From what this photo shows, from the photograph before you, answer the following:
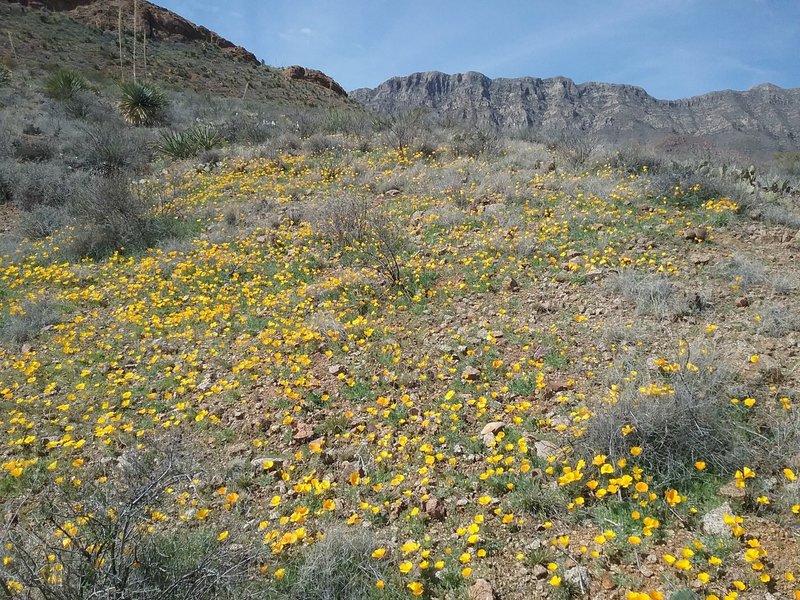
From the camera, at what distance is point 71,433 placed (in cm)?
411

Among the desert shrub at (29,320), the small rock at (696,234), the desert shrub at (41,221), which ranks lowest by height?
the desert shrub at (29,320)

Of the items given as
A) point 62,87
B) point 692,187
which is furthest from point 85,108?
point 692,187

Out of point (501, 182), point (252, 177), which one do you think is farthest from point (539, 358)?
point (252, 177)

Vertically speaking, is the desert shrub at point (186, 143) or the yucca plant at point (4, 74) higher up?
the yucca plant at point (4, 74)

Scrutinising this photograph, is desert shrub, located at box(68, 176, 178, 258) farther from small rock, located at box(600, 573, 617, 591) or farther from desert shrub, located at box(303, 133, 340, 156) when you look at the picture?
small rock, located at box(600, 573, 617, 591)

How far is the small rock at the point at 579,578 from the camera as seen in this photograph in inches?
96.0

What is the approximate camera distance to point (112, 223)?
8.12 meters

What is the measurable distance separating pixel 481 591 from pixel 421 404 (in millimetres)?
1796

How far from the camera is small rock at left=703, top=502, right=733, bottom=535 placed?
2.61 meters

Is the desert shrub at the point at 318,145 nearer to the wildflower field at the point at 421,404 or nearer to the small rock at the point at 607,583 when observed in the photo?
the wildflower field at the point at 421,404

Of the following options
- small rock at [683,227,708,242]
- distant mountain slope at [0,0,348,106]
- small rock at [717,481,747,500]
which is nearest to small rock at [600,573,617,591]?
small rock at [717,481,747,500]

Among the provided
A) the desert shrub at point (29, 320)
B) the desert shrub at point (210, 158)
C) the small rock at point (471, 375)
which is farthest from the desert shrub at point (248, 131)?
the small rock at point (471, 375)

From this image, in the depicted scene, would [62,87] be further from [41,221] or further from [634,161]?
[634,161]

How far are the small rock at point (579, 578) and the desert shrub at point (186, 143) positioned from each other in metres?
13.6
